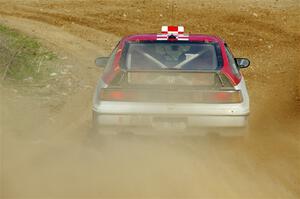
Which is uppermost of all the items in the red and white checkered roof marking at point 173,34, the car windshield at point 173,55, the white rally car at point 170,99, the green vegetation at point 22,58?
the red and white checkered roof marking at point 173,34

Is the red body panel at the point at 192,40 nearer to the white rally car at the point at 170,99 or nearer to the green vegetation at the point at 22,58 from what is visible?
the white rally car at the point at 170,99

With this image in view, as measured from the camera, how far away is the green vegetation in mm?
15066

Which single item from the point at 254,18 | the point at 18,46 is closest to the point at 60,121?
the point at 18,46

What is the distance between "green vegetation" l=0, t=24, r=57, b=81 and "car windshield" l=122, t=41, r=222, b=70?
216 inches

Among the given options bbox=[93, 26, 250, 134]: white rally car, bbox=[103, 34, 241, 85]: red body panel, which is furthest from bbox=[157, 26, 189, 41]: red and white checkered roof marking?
bbox=[93, 26, 250, 134]: white rally car

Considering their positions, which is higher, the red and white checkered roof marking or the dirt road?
the red and white checkered roof marking

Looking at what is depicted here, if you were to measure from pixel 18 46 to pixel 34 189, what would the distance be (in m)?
12.6

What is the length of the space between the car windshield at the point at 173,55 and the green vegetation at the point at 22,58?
5484 millimetres

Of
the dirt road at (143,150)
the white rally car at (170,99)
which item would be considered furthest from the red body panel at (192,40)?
the dirt road at (143,150)

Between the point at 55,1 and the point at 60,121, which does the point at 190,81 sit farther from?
the point at 55,1

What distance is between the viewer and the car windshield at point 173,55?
9.08 m

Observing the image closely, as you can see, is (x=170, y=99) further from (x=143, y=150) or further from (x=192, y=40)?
(x=192, y=40)

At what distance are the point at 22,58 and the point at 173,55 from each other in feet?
27.1

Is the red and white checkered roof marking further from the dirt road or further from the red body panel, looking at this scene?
the dirt road
